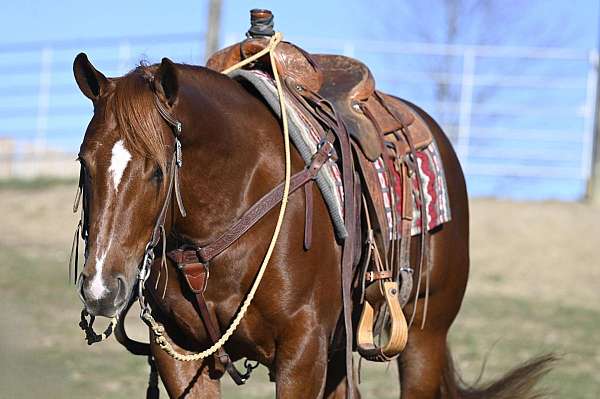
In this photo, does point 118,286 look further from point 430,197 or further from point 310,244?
point 430,197

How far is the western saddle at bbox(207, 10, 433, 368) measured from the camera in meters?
4.48

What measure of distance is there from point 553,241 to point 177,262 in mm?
11023

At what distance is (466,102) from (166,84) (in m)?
14.0

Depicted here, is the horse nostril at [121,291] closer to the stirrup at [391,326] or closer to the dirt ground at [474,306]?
the stirrup at [391,326]

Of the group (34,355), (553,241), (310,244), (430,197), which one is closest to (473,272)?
(553,241)

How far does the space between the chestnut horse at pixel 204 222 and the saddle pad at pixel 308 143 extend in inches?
1.4

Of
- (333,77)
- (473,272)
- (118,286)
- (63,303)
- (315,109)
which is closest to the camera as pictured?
(118,286)

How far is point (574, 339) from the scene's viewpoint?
34.6 ft

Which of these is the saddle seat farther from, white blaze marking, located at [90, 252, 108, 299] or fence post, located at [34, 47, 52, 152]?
fence post, located at [34, 47, 52, 152]

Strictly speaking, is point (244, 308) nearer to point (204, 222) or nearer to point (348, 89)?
point (204, 222)

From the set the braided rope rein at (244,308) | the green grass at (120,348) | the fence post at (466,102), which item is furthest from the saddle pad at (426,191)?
the fence post at (466,102)

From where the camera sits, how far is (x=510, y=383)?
5.56m

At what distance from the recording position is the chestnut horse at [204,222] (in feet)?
11.0

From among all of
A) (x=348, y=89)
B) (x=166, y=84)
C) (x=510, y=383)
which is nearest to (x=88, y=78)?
(x=166, y=84)
